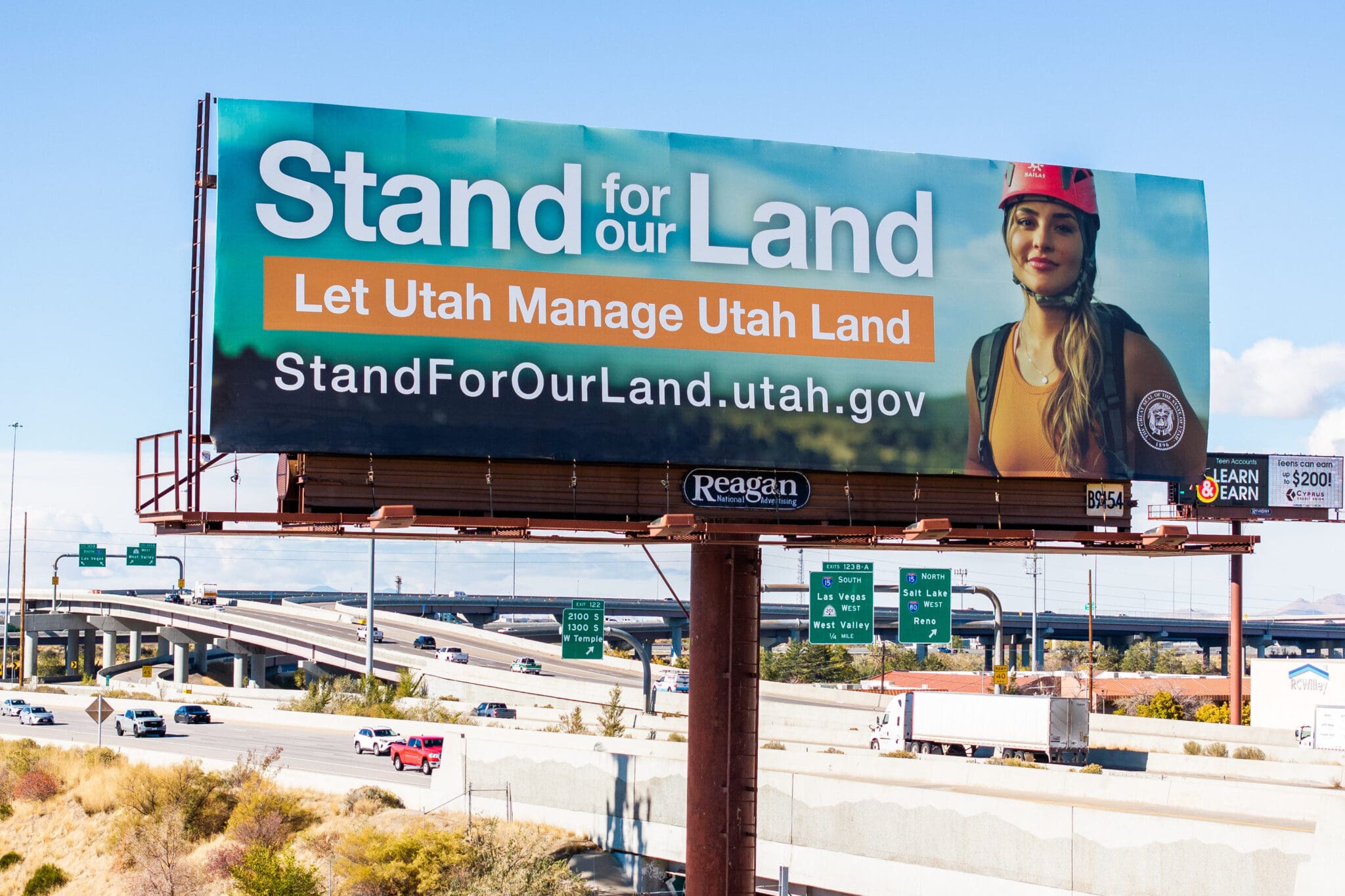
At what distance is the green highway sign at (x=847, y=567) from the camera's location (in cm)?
4291

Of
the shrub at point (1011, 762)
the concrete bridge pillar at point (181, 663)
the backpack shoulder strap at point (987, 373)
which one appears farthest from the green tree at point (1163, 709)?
the concrete bridge pillar at point (181, 663)

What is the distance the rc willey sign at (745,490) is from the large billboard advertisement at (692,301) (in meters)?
0.32

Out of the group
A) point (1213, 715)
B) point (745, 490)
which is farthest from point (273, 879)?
point (1213, 715)

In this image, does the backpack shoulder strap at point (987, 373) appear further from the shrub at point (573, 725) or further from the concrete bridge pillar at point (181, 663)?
the concrete bridge pillar at point (181, 663)

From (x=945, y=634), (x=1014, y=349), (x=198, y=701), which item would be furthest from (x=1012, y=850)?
(x=198, y=701)

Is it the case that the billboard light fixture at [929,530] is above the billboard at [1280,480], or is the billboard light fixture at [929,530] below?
below

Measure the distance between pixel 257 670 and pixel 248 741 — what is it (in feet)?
243

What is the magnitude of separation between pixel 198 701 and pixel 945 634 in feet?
171

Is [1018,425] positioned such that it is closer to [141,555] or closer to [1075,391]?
[1075,391]

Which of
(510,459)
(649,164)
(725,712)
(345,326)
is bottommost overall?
(725,712)

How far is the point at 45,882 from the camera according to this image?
3912cm

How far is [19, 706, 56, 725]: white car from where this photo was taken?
212 ft

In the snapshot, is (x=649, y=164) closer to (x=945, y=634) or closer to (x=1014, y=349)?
(x=1014, y=349)

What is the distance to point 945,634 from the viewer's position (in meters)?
44.4
